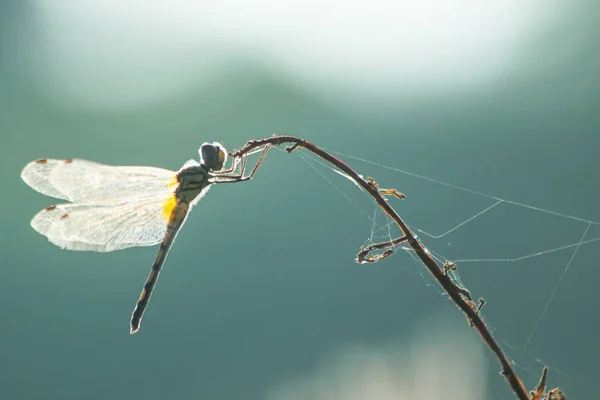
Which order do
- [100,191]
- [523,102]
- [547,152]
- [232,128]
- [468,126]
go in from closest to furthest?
[100,191], [547,152], [523,102], [468,126], [232,128]

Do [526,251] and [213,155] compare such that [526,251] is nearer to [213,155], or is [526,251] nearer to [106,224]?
[106,224]

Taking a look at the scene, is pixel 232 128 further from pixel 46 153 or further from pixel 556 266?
pixel 556 266

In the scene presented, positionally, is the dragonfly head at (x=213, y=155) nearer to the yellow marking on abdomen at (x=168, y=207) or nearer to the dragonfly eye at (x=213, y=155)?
the dragonfly eye at (x=213, y=155)

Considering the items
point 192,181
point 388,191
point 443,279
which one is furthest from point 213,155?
point 443,279

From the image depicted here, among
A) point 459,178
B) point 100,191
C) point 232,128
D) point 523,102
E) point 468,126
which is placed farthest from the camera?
point 232,128

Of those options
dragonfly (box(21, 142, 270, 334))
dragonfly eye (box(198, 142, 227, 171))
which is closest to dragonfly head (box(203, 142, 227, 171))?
dragonfly eye (box(198, 142, 227, 171))

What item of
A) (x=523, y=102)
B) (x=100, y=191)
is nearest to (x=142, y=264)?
(x=523, y=102)

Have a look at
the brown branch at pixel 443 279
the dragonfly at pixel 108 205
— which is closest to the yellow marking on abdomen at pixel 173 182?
the dragonfly at pixel 108 205
